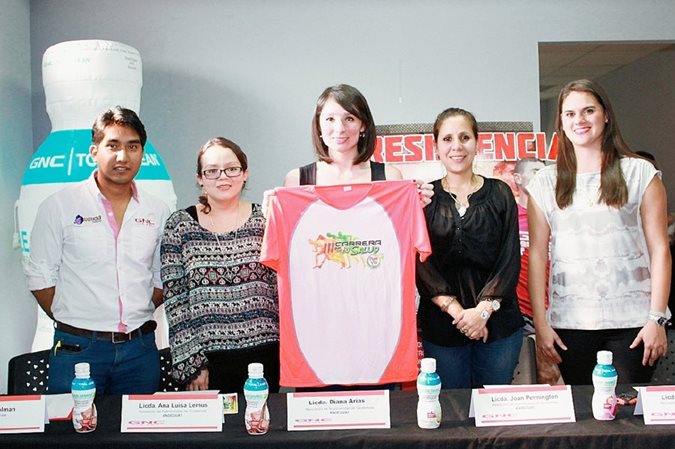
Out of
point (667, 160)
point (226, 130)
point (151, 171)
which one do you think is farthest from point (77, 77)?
point (667, 160)

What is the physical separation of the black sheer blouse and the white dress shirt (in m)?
1.04

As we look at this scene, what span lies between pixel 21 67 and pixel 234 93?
1437mm

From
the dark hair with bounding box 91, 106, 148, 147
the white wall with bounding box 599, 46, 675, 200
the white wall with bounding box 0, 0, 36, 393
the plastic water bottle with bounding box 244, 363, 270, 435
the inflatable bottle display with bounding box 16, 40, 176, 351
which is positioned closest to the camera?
the plastic water bottle with bounding box 244, 363, 270, 435

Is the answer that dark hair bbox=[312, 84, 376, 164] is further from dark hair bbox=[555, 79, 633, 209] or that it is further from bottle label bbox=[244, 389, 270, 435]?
bottle label bbox=[244, 389, 270, 435]

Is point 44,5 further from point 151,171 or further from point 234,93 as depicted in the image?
point 151,171

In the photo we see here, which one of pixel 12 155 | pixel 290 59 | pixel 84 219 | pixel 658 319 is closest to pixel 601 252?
pixel 658 319

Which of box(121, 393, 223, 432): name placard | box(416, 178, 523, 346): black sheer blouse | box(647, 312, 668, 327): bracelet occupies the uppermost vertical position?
box(416, 178, 523, 346): black sheer blouse

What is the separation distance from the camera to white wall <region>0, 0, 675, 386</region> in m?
4.47

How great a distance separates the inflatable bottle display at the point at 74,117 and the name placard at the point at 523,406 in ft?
8.03

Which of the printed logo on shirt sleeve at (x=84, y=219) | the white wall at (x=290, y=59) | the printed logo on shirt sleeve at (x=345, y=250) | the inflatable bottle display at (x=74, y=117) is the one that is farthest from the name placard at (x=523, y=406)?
the white wall at (x=290, y=59)

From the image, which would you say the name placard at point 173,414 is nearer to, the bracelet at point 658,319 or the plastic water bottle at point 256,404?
the plastic water bottle at point 256,404

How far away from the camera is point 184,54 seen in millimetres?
4477

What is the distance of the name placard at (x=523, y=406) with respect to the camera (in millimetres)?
1787

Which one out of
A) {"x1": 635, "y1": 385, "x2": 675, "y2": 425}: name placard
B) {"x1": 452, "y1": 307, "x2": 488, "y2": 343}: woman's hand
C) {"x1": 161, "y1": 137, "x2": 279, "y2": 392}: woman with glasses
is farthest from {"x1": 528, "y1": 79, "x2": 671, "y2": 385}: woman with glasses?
{"x1": 161, "y1": 137, "x2": 279, "y2": 392}: woman with glasses
